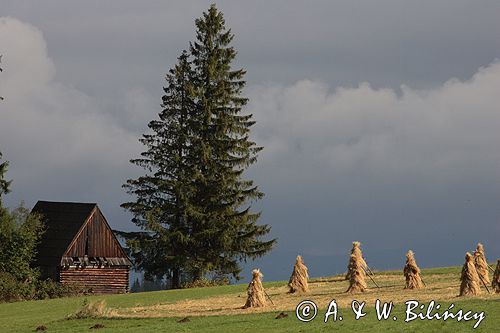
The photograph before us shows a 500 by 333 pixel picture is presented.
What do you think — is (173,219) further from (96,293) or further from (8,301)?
(8,301)

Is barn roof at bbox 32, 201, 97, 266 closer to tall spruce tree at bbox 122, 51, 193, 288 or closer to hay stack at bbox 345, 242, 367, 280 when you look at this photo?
tall spruce tree at bbox 122, 51, 193, 288

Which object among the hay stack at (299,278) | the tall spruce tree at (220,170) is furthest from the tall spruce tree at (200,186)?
the hay stack at (299,278)

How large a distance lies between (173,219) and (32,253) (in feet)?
37.8

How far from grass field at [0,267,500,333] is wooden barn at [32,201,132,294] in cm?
1311

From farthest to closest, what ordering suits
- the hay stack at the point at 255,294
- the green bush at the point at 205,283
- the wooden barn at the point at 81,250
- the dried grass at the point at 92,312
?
the wooden barn at the point at 81,250 → the green bush at the point at 205,283 → the dried grass at the point at 92,312 → the hay stack at the point at 255,294

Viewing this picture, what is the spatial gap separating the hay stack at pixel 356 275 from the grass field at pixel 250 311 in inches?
24.4

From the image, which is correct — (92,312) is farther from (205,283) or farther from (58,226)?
(58,226)

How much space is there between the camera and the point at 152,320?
1487 inches

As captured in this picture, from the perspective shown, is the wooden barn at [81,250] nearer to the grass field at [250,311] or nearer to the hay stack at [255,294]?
the grass field at [250,311]

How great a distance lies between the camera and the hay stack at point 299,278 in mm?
47319

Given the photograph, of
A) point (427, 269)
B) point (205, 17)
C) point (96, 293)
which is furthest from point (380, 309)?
point (205, 17)

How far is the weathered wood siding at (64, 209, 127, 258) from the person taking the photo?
70.9 m

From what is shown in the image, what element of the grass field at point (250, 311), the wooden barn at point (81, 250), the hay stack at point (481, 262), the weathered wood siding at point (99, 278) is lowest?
the grass field at point (250, 311)

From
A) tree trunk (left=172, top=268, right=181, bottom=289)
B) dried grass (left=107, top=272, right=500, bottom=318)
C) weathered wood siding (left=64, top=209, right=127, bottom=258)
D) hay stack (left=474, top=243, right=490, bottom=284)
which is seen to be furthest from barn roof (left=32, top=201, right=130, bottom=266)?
hay stack (left=474, top=243, right=490, bottom=284)
